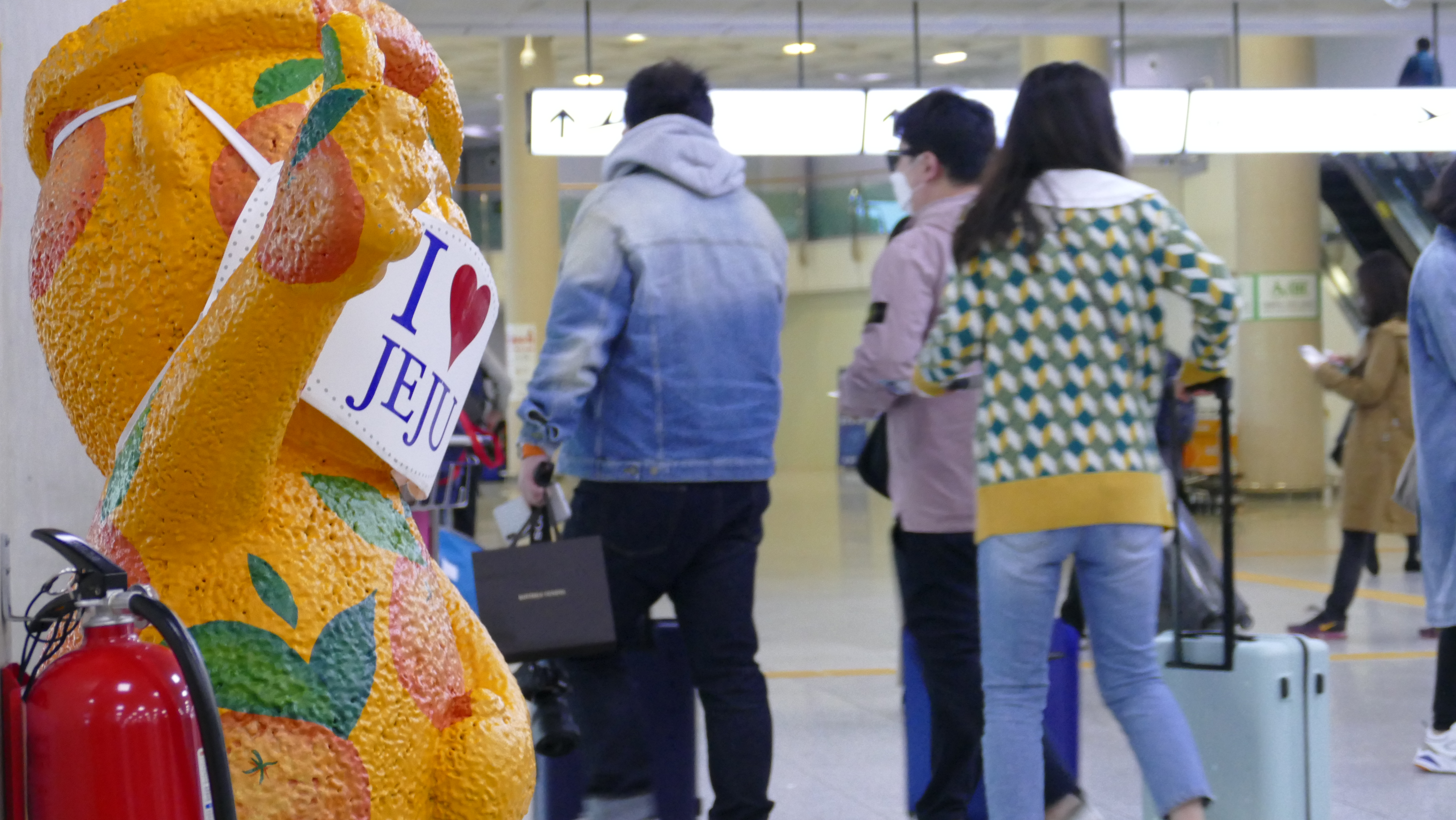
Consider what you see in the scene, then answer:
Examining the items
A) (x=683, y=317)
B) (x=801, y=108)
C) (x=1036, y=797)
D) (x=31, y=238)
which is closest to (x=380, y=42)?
(x=31, y=238)

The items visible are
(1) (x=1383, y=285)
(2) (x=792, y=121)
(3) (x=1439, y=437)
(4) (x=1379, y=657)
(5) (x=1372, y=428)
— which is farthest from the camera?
(2) (x=792, y=121)

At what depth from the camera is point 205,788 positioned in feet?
3.31

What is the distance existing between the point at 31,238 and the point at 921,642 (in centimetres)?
196

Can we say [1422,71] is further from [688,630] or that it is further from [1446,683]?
[688,630]

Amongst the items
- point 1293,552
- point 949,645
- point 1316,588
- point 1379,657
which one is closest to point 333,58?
point 949,645

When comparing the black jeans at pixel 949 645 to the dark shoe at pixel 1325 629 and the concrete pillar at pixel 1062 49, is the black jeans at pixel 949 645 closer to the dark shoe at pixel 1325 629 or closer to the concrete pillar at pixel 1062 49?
the dark shoe at pixel 1325 629

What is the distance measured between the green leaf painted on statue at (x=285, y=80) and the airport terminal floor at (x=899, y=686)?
2451mm

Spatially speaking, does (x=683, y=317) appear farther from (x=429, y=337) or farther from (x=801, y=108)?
(x=801, y=108)

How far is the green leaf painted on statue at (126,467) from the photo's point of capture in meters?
1.19

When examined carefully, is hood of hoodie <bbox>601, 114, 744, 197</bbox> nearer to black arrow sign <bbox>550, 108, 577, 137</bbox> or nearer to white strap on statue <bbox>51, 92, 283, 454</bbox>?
white strap on statue <bbox>51, 92, 283, 454</bbox>

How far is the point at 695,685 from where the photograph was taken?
9.48 feet

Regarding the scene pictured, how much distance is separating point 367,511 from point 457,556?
3.09m

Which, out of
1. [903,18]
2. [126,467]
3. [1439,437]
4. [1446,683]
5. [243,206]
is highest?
[903,18]

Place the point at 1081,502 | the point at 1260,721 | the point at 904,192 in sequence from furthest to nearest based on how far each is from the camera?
1. the point at 904,192
2. the point at 1260,721
3. the point at 1081,502
